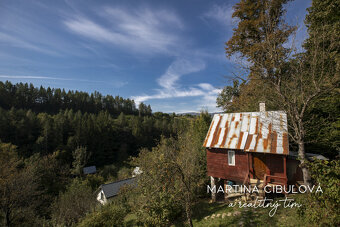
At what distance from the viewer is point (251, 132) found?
11.9 m

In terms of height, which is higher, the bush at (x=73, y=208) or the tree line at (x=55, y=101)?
the tree line at (x=55, y=101)

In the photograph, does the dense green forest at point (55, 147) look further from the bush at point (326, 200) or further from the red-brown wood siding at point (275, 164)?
the bush at point (326, 200)

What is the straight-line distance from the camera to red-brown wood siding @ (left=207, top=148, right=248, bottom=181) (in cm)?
1170

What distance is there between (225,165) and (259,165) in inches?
96.9

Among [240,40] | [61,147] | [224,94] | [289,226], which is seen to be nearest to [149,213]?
[289,226]

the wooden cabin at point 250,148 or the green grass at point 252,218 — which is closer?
the green grass at point 252,218

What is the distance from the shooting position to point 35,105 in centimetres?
8875

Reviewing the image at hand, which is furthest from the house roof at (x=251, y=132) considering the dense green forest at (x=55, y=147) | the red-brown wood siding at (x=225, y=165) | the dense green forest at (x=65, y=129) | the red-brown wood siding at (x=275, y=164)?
the dense green forest at (x=65, y=129)

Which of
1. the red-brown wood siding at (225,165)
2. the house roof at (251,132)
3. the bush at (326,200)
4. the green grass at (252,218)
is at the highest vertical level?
the house roof at (251,132)

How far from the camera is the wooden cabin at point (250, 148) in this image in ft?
34.5

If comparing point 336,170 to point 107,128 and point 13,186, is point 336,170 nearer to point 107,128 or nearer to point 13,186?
point 13,186

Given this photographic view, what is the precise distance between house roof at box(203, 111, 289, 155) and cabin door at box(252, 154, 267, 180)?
38.3 inches

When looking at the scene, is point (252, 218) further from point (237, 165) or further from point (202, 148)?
point (202, 148)

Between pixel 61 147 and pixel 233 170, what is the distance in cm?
5590
